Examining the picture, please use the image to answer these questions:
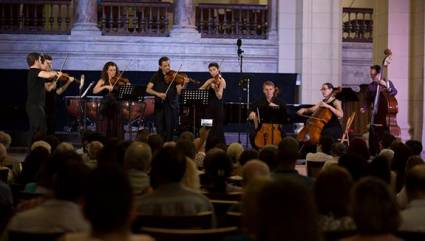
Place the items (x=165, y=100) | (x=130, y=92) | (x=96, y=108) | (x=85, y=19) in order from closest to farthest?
(x=130, y=92)
(x=165, y=100)
(x=96, y=108)
(x=85, y=19)

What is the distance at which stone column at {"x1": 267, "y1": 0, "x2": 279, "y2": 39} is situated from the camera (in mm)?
18938

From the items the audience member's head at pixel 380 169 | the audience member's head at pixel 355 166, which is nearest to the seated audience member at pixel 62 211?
the audience member's head at pixel 355 166

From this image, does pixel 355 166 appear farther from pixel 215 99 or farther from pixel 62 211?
pixel 215 99

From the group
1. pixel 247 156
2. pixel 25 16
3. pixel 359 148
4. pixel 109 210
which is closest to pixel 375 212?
pixel 109 210

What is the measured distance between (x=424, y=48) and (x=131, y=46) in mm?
6307

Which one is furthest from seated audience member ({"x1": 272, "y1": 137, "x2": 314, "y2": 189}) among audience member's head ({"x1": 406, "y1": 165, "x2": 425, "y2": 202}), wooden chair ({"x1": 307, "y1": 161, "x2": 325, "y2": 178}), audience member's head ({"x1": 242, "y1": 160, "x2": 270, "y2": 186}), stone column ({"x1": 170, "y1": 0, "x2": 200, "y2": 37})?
stone column ({"x1": 170, "y1": 0, "x2": 200, "y2": 37})

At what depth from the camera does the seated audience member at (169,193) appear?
16.5ft

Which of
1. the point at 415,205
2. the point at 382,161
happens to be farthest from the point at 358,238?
the point at 382,161

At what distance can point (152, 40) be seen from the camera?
1858cm

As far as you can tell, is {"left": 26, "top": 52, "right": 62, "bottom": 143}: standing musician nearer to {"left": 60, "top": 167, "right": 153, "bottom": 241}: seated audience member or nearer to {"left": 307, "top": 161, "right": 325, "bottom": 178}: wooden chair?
{"left": 307, "top": 161, "right": 325, "bottom": 178}: wooden chair

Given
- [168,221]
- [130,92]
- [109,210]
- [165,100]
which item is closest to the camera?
[109,210]

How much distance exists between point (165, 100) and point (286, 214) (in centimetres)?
1068

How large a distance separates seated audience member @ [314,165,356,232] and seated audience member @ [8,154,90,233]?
1.23 meters

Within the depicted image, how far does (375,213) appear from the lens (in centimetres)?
357
